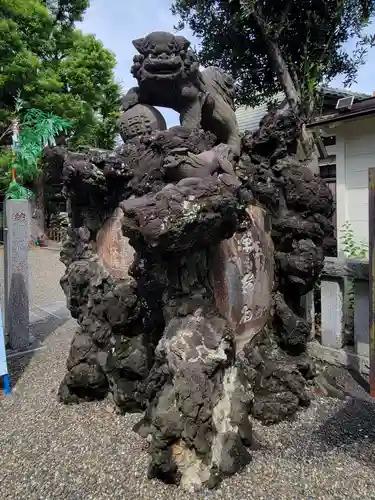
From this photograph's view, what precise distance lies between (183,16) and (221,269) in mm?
6598

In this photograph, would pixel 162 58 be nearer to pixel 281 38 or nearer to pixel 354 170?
pixel 354 170

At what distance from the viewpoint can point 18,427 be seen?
2961 mm

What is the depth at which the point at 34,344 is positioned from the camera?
5141 millimetres

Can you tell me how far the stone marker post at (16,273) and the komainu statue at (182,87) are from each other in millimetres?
2283

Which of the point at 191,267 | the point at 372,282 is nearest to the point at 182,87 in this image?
the point at 191,267

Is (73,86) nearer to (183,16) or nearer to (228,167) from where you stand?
(183,16)

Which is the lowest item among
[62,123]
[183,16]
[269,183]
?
[269,183]

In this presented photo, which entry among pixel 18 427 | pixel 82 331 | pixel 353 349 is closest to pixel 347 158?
pixel 353 349

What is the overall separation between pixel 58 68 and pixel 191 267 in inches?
646

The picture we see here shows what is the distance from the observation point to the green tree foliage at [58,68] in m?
13.9

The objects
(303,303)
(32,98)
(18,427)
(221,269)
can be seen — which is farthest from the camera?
(32,98)

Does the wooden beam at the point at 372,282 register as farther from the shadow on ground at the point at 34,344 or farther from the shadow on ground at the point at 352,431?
the shadow on ground at the point at 34,344

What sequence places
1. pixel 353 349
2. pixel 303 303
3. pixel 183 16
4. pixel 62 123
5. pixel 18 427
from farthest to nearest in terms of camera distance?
pixel 183 16
pixel 62 123
pixel 303 303
pixel 353 349
pixel 18 427

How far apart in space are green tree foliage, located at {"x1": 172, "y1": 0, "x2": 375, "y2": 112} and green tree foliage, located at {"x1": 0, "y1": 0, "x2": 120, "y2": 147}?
773 centimetres
